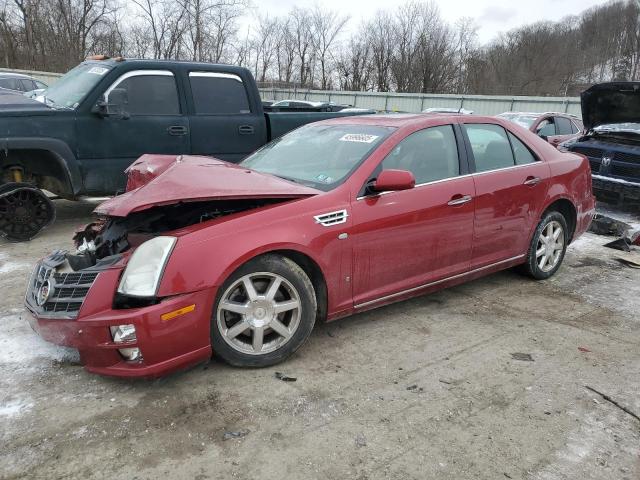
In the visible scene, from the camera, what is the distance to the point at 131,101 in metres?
6.17

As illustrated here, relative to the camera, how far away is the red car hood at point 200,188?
2.91m

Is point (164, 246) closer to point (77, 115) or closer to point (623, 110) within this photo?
point (77, 115)

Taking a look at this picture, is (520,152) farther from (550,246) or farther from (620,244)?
(620,244)

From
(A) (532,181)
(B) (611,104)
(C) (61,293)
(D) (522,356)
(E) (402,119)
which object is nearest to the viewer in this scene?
(C) (61,293)

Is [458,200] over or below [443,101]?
below

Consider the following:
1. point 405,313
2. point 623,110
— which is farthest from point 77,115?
point 623,110

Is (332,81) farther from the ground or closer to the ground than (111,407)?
farther from the ground

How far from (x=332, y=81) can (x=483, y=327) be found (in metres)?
55.5

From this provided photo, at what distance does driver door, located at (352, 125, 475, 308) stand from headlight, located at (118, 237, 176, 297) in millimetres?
1220

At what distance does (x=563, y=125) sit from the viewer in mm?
11844

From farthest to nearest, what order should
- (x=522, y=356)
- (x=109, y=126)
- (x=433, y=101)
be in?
(x=433, y=101) < (x=109, y=126) < (x=522, y=356)

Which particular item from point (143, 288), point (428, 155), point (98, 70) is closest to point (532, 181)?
point (428, 155)

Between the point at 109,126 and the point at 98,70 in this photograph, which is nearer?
the point at 109,126

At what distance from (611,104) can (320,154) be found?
19.6ft
